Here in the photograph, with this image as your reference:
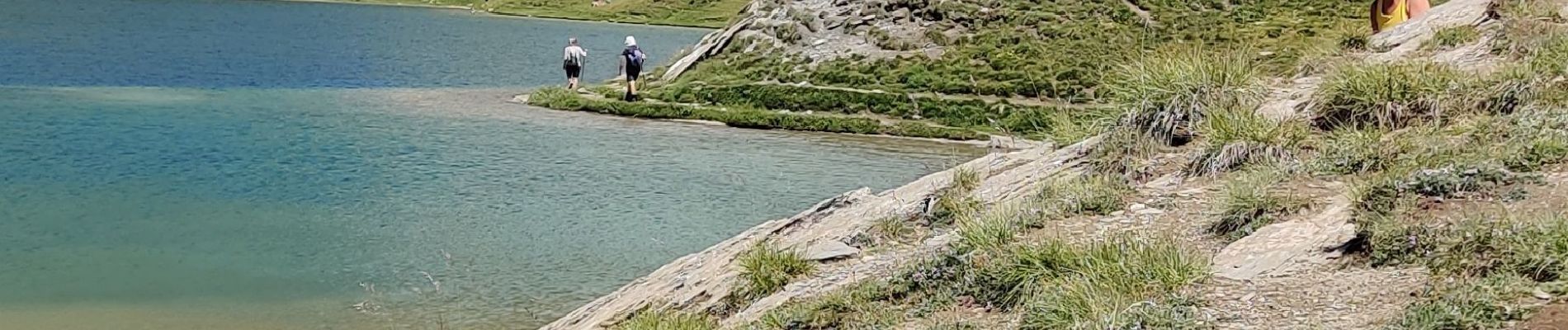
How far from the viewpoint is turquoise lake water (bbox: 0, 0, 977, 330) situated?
13141 millimetres

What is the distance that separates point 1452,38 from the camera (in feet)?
34.0

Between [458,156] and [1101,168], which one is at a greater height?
[1101,168]

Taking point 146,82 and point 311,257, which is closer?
point 311,257

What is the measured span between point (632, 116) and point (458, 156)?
27.2ft

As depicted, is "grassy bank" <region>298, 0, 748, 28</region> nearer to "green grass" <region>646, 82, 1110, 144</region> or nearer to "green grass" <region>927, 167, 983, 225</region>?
"green grass" <region>646, 82, 1110, 144</region>

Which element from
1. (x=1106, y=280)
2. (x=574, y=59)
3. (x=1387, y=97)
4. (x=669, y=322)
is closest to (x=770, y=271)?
(x=669, y=322)

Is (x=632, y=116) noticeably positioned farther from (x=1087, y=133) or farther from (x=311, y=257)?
(x=1087, y=133)

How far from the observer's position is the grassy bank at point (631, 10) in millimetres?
105562

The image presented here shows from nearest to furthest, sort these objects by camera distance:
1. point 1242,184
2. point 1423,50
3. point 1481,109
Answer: point 1242,184
point 1481,109
point 1423,50

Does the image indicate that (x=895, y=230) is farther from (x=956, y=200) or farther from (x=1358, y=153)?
(x=1358, y=153)

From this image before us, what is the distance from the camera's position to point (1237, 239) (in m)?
7.25

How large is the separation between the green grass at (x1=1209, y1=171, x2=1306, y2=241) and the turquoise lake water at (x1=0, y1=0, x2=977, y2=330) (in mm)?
6672

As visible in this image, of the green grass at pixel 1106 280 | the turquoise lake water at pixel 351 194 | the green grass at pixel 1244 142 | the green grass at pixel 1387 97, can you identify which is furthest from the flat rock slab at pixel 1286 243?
the turquoise lake water at pixel 351 194

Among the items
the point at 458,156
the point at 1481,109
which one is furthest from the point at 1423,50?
the point at 458,156
